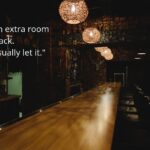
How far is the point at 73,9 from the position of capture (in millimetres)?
4480

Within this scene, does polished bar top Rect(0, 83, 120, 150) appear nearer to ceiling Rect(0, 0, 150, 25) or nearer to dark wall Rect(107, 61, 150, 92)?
ceiling Rect(0, 0, 150, 25)

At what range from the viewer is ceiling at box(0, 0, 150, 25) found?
6.53 metres

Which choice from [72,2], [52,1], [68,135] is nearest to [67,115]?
[68,135]

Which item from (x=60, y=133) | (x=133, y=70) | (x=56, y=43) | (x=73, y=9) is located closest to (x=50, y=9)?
(x=56, y=43)

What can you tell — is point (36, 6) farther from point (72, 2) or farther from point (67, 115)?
point (67, 115)

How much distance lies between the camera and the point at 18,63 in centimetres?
841

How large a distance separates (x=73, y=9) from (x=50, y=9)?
2.98m

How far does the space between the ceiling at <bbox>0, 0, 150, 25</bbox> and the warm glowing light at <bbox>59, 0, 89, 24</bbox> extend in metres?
2.25

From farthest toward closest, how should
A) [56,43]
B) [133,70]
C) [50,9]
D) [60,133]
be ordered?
[133,70] → [56,43] → [50,9] → [60,133]

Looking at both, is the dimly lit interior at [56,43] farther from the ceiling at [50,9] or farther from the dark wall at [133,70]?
the dark wall at [133,70]

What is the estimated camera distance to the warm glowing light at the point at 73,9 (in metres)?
4.42

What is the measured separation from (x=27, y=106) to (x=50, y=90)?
1051mm

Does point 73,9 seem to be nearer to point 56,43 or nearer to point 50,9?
point 50,9

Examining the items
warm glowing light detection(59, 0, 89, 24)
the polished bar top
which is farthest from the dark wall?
the polished bar top
